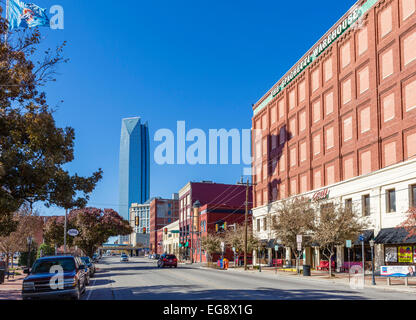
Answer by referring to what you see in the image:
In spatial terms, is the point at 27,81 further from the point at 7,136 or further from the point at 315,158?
the point at 315,158

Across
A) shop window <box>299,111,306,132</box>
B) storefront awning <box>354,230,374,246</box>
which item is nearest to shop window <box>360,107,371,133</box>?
storefront awning <box>354,230,374,246</box>

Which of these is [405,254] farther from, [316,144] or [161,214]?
[161,214]

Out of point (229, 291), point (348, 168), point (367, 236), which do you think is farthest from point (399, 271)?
point (348, 168)

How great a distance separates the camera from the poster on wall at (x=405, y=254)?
113 ft

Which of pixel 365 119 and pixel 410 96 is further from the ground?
pixel 410 96

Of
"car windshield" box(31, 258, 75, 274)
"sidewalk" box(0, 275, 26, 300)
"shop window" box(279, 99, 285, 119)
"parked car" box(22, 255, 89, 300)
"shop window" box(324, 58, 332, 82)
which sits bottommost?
"sidewalk" box(0, 275, 26, 300)

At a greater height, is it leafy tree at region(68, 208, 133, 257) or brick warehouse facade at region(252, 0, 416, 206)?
brick warehouse facade at region(252, 0, 416, 206)

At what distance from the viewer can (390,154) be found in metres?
38.1

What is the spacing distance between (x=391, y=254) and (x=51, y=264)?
2773 centimetres

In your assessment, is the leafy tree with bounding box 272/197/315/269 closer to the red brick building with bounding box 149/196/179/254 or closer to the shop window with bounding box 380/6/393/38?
the shop window with bounding box 380/6/393/38

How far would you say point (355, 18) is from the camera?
145 ft

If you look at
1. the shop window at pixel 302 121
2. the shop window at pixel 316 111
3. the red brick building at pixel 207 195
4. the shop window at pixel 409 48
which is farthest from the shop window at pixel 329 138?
the red brick building at pixel 207 195

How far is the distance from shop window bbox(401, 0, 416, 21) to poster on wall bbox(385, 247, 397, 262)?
1824 cm

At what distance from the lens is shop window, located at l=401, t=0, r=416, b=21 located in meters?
35.7
